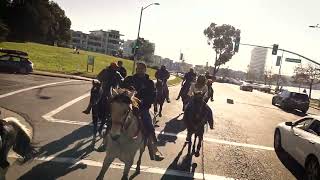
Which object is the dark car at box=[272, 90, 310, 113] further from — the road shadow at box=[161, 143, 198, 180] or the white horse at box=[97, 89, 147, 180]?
the white horse at box=[97, 89, 147, 180]

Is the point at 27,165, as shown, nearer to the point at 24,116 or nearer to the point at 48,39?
the point at 24,116

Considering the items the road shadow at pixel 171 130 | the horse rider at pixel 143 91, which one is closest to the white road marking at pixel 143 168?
the horse rider at pixel 143 91

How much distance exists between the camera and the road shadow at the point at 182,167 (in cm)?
966

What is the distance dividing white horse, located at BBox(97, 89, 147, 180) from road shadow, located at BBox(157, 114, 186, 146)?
5467mm

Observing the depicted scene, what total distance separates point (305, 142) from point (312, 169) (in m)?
0.97

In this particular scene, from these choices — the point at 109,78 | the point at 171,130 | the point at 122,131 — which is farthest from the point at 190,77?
the point at 122,131

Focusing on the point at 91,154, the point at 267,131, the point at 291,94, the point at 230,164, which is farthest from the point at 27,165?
the point at 291,94

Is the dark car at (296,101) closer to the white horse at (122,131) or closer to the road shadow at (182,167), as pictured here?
the road shadow at (182,167)

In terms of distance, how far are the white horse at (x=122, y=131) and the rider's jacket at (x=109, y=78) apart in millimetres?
3862

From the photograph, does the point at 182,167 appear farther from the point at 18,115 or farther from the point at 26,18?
the point at 26,18

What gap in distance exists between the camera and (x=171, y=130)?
16.0 metres

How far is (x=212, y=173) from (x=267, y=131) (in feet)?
31.7

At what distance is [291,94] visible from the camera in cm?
3581

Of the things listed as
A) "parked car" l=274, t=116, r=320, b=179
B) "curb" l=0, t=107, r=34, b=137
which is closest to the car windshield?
"parked car" l=274, t=116, r=320, b=179
